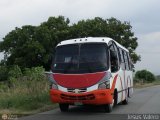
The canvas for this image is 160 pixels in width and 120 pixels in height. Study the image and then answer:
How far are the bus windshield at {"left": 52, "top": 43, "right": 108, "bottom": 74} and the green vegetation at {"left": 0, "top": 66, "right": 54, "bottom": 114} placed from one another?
2581 millimetres

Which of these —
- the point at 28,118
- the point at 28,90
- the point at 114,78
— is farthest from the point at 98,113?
the point at 28,90

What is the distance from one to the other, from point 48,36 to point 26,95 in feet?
131

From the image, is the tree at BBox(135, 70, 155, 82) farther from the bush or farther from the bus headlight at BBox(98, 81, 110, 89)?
the bus headlight at BBox(98, 81, 110, 89)

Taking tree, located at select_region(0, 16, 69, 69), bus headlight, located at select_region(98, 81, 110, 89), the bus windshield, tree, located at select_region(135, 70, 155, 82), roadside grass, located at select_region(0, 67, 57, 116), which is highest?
tree, located at select_region(0, 16, 69, 69)

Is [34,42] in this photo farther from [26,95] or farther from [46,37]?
[26,95]

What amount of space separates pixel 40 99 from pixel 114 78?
5551 mm

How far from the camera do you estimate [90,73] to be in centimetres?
1623

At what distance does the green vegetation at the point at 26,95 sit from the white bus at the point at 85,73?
7.04 feet

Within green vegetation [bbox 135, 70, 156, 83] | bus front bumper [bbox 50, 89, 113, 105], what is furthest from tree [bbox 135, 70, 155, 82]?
bus front bumper [bbox 50, 89, 113, 105]

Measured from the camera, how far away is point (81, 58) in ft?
55.3

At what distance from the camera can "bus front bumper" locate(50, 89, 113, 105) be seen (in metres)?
16.0

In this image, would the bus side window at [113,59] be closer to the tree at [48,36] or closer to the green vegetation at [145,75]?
the tree at [48,36]

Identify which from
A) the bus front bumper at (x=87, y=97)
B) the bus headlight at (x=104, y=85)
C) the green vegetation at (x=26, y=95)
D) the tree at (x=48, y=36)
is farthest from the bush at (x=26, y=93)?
the tree at (x=48, y=36)

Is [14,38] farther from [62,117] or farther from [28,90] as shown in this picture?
[62,117]
